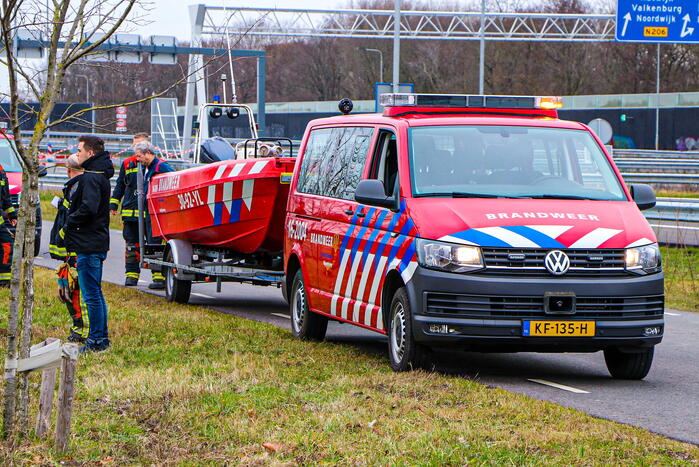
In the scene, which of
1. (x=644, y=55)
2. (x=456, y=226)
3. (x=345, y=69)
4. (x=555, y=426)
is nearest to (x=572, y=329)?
(x=456, y=226)

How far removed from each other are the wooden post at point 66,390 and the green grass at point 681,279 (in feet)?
34.0

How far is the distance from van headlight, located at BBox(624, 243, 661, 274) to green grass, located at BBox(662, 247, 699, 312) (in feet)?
21.2

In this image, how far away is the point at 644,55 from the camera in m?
79.1

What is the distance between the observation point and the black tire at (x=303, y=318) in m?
11.1

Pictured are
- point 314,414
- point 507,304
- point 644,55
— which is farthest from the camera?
point 644,55

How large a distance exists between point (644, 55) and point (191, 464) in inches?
3010

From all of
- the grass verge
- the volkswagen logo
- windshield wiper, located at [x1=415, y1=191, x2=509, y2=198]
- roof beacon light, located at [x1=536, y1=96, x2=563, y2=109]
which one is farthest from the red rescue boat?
the grass verge

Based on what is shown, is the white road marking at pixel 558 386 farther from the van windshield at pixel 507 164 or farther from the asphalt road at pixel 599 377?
the van windshield at pixel 507 164

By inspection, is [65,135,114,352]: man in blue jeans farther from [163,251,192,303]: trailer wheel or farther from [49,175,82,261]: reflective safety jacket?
[163,251,192,303]: trailer wheel

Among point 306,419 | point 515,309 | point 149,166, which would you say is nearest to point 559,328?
point 515,309

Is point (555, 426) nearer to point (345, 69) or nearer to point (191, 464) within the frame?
point (191, 464)

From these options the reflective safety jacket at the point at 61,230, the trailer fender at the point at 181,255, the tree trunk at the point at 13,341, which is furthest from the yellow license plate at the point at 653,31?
the tree trunk at the point at 13,341

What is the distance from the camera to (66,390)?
20.6ft

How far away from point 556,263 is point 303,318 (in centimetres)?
331
